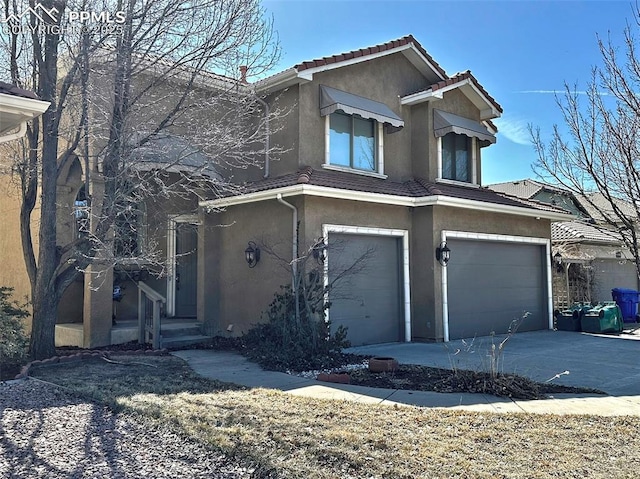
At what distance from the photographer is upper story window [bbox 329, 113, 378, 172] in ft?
43.7

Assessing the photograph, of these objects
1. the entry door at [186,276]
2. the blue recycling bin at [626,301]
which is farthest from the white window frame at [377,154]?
the blue recycling bin at [626,301]

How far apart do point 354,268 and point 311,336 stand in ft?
8.30

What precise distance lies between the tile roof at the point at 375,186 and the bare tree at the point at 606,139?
155 cm

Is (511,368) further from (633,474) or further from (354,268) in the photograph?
(633,474)

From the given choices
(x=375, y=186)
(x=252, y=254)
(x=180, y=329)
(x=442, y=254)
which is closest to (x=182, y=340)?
(x=180, y=329)

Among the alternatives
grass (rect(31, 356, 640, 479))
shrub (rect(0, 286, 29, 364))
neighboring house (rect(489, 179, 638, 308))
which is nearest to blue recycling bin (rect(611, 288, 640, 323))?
neighboring house (rect(489, 179, 638, 308))

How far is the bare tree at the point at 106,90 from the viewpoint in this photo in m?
9.68

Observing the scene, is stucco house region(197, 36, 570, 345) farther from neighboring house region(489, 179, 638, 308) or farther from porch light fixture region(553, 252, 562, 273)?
neighboring house region(489, 179, 638, 308)

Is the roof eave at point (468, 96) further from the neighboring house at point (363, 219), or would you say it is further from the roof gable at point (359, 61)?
the roof gable at point (359, 61)

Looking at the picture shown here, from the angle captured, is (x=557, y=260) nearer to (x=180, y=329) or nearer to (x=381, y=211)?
(x=381, y=211)

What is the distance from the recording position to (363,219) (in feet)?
41.3

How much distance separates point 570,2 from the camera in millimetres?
12945

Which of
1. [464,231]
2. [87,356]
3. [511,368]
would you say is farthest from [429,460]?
[464,231]

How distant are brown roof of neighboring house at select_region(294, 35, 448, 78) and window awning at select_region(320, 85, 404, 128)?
62 centimetres
